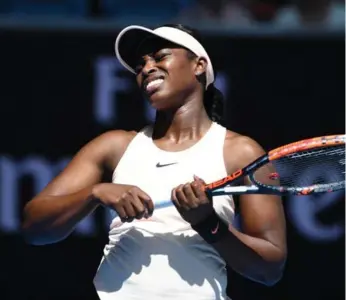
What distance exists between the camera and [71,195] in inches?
168

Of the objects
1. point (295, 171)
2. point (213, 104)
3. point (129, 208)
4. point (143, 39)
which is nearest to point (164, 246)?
point (129, 208)

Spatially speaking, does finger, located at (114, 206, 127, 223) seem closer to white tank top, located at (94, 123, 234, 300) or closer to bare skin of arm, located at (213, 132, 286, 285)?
white tank top, located at (94, 123, 234, 300)

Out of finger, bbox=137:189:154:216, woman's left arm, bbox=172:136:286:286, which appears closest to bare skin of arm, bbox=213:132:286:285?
woman's left arm, bbox=172:136:286:286

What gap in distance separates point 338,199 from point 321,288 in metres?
0.49

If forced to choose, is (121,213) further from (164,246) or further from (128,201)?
(164,246)

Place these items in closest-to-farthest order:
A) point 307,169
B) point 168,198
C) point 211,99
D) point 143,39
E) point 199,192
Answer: point 199,192 < point 168,198 < point 307,169 < point 143,39 < point 211,99

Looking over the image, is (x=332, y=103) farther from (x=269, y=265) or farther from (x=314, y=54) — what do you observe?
(x=269, y=265)

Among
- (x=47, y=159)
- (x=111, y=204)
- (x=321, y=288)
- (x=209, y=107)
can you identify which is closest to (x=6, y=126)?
(x=47, y=159)

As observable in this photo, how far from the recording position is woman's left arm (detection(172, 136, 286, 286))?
13.0ft

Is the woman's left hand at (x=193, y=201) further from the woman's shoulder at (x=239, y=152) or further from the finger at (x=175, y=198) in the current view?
the woman's shoulder at (x=239, y=152)

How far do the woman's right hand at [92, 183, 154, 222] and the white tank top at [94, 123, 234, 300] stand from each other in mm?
144

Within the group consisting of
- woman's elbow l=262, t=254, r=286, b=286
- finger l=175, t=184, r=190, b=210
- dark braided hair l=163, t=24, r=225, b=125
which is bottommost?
woman's elbow l=262, t=254, r=286, b=286

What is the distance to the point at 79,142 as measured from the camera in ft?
22.4

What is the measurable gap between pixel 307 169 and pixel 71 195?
0.81 m
